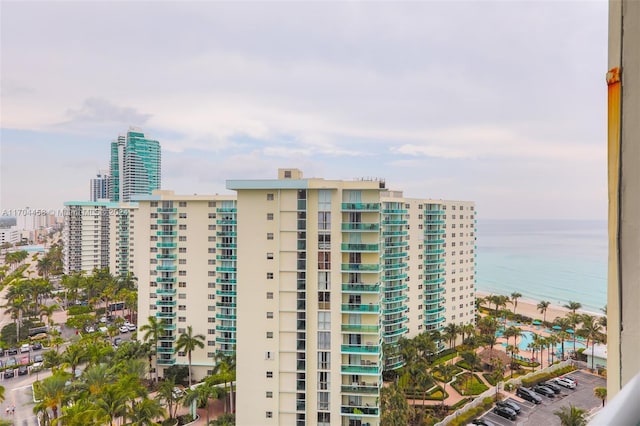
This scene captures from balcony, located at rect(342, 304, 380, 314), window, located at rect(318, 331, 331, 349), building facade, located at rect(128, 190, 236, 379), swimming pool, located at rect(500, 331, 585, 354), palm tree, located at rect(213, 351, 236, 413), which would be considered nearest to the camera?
window, located at rect(318, 331, 331, 349)

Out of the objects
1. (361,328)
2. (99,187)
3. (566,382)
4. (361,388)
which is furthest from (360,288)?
(99,187)

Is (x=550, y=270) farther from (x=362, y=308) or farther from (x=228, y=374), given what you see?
(x=228, y=374)

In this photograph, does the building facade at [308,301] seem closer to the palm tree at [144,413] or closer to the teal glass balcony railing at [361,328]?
the teal glass balcony railing at [361,328]

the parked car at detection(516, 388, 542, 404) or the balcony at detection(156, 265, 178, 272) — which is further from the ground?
the balcony at detection(156, 265, 178, 272)

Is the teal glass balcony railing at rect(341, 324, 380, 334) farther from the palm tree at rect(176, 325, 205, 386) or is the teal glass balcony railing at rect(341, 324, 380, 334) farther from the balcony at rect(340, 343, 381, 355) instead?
the palm tree at rect(176, 325, 205, 386)

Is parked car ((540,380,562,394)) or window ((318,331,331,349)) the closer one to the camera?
window ((318,331,331,349))

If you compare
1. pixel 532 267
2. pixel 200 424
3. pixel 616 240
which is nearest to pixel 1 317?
pixel 200 424

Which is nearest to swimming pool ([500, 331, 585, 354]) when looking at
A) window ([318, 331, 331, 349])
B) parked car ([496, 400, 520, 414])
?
parked car ([496, 400, 520, 414])

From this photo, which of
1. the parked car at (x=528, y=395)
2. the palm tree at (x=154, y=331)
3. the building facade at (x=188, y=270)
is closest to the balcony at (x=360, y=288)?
the building facade at (x=188, y=270)
